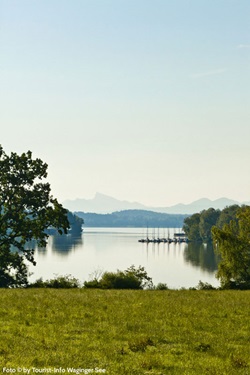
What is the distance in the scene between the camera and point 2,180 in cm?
5475

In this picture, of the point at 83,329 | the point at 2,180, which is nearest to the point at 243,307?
the point at 83,329

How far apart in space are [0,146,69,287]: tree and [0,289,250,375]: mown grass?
28.4 meters

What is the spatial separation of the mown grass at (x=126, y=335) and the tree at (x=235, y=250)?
39083mm

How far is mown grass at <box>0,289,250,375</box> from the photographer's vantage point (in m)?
12.9

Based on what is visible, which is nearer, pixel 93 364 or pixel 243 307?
pixel 93 364

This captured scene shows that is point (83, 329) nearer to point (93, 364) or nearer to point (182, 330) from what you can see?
point (182, 330)

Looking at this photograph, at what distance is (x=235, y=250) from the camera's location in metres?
65.1

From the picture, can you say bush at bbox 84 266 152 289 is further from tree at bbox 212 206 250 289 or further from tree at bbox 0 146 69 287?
tree at bbox 212 206 250 289

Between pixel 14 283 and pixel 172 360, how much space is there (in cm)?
4134

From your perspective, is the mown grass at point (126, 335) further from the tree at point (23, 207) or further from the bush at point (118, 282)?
the tree at point (23, 207)

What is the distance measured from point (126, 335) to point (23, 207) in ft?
132

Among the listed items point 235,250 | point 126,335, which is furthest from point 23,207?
point 126,335

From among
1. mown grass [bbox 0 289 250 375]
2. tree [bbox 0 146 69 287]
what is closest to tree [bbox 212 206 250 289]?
tree [bbox 0 146 69 287]

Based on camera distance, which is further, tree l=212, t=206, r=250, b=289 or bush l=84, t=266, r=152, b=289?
tree l=212, t=206, r=250, b=289
